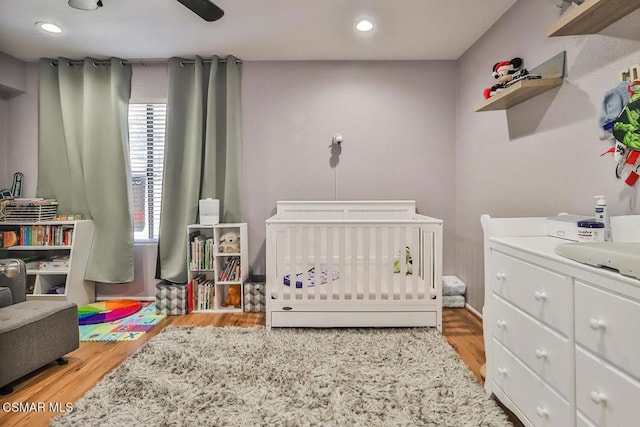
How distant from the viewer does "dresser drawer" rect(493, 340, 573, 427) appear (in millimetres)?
1085

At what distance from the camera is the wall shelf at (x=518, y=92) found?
1736mm

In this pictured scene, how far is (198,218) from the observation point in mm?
3043

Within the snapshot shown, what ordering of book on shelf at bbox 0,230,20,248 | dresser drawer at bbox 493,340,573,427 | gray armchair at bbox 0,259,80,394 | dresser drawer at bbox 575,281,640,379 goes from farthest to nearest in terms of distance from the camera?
book on shelf at bbox 0,230,20,248, gray armchair at bbox 0,259,80,394, dresser drawer at bbox 493,340,573,427, dresser drawer at bbox 575,281,640,379

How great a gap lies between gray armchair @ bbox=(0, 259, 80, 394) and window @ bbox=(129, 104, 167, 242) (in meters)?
1.16

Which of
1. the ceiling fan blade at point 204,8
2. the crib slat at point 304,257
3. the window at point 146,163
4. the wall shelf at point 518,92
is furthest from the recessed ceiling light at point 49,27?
the wall shelf at point 518,92

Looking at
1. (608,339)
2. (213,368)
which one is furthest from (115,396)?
(608,339)

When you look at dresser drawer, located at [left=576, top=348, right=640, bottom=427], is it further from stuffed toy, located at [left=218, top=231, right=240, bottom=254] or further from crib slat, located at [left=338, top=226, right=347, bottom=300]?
stuffed toy, located at [left=218, top=231, right=240, bottom=254]

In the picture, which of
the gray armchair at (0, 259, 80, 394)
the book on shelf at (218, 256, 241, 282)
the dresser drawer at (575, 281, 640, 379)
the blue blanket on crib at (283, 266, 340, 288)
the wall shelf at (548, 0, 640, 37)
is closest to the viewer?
the dresser drawer at (575, 281, 640, 379)

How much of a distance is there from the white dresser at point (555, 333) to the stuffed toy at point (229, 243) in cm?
204

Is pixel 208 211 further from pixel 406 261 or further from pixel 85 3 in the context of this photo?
pixel 406 261

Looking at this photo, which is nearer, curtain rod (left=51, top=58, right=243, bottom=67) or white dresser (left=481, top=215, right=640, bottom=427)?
white dresser (left=481, top=215, right=640, bottom=427)

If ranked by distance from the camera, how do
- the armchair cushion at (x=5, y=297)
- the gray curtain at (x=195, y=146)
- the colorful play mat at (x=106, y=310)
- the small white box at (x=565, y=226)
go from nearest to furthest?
1. the small white box at (x=565, y=226)
2. the armchair cushion at (x=5, y=297)
3. the colorful play mat at (x=106, y=310)
4. the gray curtain at (x=195, y=146)

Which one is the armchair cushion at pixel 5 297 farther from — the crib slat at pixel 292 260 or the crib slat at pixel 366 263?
the crib slat at pixel 366 263

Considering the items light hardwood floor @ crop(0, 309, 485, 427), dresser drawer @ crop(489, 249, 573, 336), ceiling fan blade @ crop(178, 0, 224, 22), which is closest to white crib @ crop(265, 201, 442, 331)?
light hardwood floor @ crop(0, 309, 485, 427)
